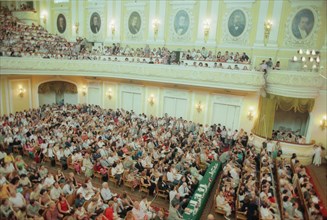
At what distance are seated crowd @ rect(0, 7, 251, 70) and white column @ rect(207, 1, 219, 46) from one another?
0.71m

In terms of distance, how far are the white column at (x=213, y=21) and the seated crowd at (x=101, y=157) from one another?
5.61m

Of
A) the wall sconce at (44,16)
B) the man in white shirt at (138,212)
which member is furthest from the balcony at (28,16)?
the man in white shirt at (138,212)

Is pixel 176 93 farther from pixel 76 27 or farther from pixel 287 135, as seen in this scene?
pixel 76 27

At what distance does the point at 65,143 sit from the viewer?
1120cm

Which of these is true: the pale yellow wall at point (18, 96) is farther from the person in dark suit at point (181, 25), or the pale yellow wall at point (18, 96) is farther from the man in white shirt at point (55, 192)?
the man in white shirt at point (55, 192)

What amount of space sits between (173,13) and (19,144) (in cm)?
1224

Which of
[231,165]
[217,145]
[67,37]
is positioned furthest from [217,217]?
[67,37]

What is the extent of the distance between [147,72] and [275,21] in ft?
25.9

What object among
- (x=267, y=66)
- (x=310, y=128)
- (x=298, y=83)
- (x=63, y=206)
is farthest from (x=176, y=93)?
(x=63, y=206)

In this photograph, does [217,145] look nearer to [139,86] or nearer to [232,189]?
[232,189]

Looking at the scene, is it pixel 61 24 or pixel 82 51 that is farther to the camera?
pixel 61 24

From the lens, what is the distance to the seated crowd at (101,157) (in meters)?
7.20

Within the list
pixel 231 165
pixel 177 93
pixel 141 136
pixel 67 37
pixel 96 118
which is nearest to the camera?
pixel 231 165

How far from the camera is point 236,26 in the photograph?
15875mm
